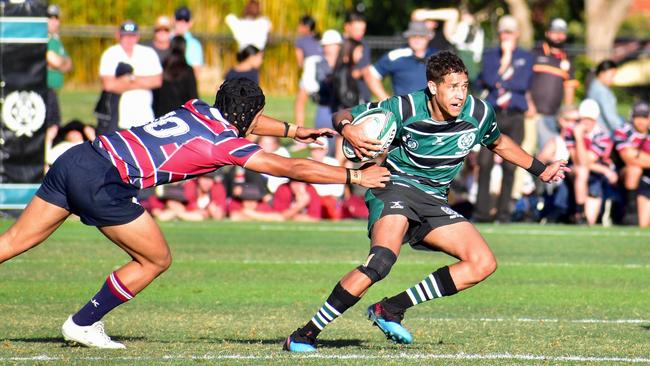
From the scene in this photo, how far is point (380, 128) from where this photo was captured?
8062mm

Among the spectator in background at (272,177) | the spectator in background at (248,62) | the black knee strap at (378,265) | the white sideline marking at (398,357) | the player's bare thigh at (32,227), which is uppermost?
the spectator in background at (248,62)

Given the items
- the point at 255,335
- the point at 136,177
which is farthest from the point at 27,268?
the point at 136,177

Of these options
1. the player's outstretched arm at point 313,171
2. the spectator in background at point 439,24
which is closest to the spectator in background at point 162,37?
the spectator in background at point 439,24

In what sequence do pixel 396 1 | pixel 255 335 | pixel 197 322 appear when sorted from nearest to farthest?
pixel 255 335, pixel 197 322, pixel 396 1

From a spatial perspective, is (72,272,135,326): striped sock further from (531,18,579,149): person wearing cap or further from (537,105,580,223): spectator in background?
(531,18,579,149): person wearing cap

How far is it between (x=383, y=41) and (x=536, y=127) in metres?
5.94

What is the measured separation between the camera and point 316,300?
10.9 meters

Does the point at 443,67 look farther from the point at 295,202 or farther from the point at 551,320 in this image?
the point at 295,202

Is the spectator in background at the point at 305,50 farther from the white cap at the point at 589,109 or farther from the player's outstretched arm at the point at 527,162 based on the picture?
the player's outstretched arm at the point at 527,162

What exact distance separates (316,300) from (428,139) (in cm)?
290

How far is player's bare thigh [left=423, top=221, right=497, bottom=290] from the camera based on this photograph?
8.36 meters

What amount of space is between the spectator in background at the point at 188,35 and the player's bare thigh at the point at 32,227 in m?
9.91

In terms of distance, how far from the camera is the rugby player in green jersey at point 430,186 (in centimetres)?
831

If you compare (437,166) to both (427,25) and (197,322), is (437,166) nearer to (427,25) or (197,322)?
(197,322)
